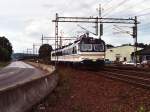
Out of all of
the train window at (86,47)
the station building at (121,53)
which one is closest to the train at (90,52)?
the train window at (86,47)

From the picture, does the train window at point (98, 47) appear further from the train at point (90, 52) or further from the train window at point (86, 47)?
the train window at point (86, 47)

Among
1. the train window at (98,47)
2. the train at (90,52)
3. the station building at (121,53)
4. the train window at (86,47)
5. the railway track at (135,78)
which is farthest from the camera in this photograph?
the station building at (121,53)

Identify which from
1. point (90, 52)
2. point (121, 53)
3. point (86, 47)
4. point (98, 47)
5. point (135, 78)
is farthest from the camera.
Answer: point (121, 53)

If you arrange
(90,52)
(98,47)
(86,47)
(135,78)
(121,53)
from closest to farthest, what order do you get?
1. (135,78)
2. (90,52)
3. (86,47)
4. (98,47)
5. (121,53)

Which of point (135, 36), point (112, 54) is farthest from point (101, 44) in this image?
point (112, 54)

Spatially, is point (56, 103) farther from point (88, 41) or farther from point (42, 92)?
point (88, 41)

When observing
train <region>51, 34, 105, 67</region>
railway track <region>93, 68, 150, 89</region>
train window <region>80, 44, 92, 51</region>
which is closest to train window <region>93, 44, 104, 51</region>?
train <region>51, 34, 105, 67</region>

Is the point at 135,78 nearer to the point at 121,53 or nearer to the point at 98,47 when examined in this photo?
the point at 98,47

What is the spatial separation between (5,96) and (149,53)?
85065 mm

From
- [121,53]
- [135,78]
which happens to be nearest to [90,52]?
[135,78]

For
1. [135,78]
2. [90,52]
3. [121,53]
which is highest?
[121,53]

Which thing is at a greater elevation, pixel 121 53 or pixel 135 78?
pixel 121 53

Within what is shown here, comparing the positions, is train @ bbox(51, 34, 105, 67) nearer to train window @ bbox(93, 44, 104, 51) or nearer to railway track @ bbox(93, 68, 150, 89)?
train window @ bbox(93, 44, 104, 51)

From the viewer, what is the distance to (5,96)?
11.0 m
